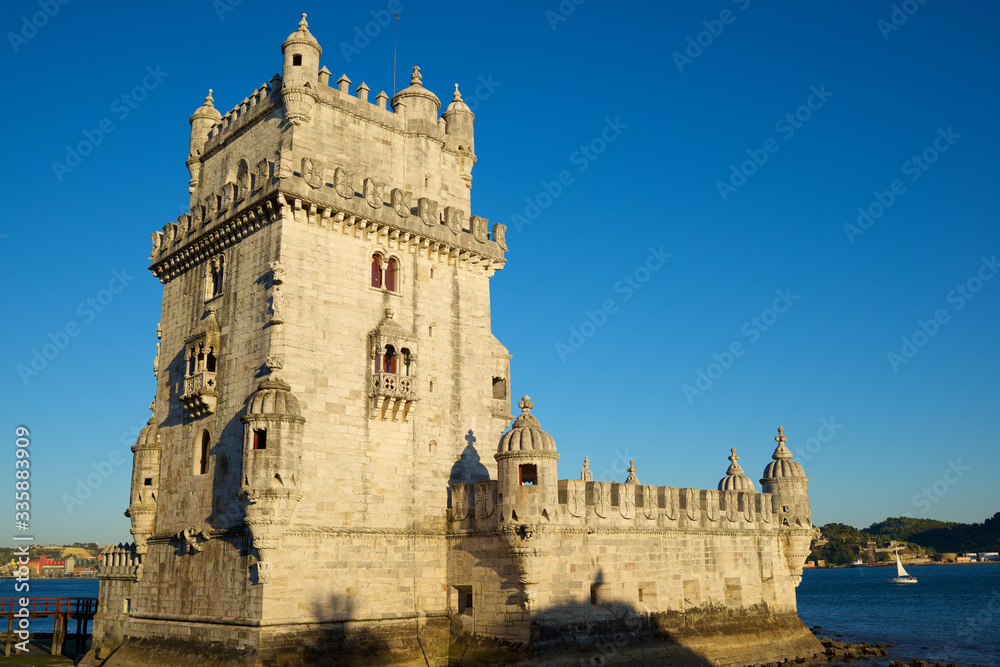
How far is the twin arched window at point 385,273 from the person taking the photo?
3262 centimetres

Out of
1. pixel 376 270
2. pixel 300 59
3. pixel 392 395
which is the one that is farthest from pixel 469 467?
pixel 300 59

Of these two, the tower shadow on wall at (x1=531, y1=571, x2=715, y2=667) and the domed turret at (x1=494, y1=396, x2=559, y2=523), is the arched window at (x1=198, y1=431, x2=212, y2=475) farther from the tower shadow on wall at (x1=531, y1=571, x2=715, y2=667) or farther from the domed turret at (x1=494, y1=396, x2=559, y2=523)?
the tower shadow on wall at (x1=531, y1=571, x2=715, y2=667)

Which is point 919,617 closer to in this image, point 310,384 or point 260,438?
point 310,384

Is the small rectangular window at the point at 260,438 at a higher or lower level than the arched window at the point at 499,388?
lower

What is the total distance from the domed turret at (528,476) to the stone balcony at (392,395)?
399 cm

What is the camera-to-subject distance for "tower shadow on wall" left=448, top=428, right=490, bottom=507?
32906 millimetres

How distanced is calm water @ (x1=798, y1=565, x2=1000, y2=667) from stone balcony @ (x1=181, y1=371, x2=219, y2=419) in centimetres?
3641

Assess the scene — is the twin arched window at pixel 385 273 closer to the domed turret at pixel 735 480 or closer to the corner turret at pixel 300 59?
the corner turret at pixel 300 59

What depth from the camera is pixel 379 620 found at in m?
29.3

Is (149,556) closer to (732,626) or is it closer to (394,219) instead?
(394,219)

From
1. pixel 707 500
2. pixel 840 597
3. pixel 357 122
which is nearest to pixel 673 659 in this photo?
pixel 707 500

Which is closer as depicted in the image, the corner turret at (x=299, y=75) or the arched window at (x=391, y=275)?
the corner turret at (x=299, y=75)

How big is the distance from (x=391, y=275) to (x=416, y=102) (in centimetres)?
848

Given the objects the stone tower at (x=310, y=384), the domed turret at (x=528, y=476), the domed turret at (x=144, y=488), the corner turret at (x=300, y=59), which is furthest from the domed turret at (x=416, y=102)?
the domed turret at (x=144, y=488)
